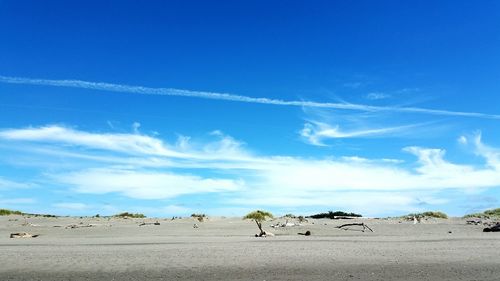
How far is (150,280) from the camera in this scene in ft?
39.6

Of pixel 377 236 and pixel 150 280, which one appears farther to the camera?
pixel 377 236

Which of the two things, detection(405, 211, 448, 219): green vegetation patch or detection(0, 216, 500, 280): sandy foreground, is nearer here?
detection(0, 216, 500, 280): sandy foreground

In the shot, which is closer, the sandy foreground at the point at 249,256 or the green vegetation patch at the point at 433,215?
the sandy foreground at the point at 249,256

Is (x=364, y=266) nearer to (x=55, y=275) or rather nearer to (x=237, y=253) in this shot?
(x=237, y=253)

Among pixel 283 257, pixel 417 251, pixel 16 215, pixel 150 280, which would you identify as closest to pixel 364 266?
pixel 283 257

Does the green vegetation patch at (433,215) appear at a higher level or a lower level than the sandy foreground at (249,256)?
higher

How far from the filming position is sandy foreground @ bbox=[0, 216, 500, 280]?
1288cm

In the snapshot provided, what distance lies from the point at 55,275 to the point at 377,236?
541 inches

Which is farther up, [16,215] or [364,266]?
[16,215]

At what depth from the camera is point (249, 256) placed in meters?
15.4

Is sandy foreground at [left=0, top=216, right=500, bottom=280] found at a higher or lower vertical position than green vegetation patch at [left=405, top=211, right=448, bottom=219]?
lower

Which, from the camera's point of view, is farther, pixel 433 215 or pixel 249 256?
pixel 433 215

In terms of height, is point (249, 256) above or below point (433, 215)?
below

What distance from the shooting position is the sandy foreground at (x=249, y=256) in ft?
42.2
